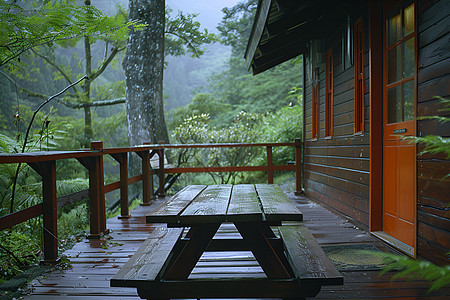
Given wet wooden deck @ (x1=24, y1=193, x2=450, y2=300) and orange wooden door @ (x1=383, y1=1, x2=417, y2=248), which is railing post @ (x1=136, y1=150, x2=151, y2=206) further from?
orange wooden door @ (x1=383, y1=1, x2=417, y2=248)

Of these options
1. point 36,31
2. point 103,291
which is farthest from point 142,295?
point 36,31

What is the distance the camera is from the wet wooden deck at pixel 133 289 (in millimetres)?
2299

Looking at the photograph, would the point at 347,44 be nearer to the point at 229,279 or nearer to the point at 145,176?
the point at 145,176

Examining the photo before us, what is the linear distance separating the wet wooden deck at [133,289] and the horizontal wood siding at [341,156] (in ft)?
1.42

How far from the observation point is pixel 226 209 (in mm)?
1861

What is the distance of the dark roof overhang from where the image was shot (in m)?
3.81

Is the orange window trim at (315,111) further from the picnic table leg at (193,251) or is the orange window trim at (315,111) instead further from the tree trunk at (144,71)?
the picnic table leg at (193,251)

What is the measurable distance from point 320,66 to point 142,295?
500 cm

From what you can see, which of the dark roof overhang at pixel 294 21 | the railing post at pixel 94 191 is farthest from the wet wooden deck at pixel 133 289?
the dark roof overhang at pixel 294 21

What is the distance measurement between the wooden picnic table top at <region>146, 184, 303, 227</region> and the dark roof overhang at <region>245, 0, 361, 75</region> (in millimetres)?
1922

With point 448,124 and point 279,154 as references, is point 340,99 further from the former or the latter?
point 279,154

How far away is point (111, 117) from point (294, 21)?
42.4ft

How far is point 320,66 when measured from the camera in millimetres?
5938

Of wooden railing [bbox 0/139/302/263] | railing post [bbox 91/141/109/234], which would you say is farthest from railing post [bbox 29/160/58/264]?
railing post [bbox 91/141/109/234]
